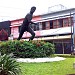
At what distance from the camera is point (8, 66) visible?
10141 mm

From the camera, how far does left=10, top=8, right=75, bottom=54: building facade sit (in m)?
41.2

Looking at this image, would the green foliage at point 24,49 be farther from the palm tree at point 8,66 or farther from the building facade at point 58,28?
the building facade at point 58,28

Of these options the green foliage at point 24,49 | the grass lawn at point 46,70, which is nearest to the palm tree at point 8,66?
the grass lawn at point 46,70

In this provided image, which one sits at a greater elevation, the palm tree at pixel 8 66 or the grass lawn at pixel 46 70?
the palm tree at pixel 8 66

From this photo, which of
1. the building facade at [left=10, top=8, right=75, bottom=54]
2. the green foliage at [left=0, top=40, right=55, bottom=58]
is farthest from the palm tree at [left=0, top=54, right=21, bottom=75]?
the building facade at [left=10, top=8, right=75, bottom=54]

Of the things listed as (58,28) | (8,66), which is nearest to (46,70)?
(8,66)

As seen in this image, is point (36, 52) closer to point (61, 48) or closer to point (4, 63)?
point (4, 63)

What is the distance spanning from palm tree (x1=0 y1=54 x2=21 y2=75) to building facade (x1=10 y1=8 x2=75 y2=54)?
1134 inches

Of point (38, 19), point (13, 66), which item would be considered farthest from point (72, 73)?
point (38, 19)

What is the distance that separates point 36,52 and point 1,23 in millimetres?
36408

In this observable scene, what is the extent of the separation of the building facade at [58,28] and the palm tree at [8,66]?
94.5 feet

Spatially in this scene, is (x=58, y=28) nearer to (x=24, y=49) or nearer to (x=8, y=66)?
(x=24, y=49)

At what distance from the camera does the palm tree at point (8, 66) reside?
10.00m

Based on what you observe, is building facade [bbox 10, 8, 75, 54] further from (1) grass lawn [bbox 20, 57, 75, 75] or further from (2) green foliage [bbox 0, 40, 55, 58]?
(1) grass lawn [bbox 20, 57, 75, 75]
